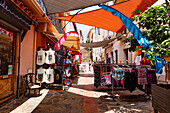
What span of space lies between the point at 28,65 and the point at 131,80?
522cm

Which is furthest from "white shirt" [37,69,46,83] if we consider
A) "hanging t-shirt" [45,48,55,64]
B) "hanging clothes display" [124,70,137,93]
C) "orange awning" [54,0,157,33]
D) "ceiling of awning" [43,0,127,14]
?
"hanging clothes display" [124,70,137,93]

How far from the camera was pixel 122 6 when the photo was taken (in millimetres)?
4344

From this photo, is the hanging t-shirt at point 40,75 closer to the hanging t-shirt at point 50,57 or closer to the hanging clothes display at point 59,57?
the hanging t-shirt at point 50,57

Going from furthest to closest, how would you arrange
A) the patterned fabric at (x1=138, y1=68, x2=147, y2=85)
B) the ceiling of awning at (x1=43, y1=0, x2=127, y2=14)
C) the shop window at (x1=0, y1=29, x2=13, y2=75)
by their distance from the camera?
the patterned fabric at (x1=138, y1=68, x2=147, y2=85)
the shop window at (x1=0, y1=29, x2=13, y2=75)
the ceiling of awning at (x1=43, y1=0, x2=127, y2=14)

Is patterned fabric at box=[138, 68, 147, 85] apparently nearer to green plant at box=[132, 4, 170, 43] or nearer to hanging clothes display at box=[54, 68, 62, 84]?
green plant at box=[132, 4, 170, 43]

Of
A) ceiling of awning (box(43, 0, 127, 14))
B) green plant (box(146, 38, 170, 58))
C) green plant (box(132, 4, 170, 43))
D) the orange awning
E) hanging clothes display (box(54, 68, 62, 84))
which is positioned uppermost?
the orange awning

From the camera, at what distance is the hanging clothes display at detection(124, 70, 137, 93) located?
4.34 metres

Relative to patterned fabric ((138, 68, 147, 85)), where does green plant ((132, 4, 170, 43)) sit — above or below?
above

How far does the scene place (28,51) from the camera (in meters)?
5.34

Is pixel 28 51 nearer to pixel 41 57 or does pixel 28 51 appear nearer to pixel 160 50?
pixel 41 57

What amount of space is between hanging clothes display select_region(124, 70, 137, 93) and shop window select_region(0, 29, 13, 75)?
4.95 m

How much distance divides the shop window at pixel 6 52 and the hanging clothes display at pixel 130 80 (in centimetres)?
495

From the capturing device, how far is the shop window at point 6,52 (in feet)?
12.1

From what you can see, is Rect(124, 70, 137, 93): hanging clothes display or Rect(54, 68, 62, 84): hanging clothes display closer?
Rect(124, 70, 137, 93): hanging clothes display
